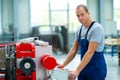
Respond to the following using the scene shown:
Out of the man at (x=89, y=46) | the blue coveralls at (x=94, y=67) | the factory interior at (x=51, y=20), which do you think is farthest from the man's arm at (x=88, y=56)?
the factory interior at (x=51, y=20)

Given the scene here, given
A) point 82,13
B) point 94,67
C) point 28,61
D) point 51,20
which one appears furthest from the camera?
point 51,20

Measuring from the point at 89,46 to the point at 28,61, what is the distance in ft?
1.94

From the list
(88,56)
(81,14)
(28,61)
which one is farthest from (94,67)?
(28,61)

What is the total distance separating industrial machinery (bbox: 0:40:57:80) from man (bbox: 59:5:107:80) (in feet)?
0.82

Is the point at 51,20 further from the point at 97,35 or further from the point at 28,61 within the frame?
the point at 28,61

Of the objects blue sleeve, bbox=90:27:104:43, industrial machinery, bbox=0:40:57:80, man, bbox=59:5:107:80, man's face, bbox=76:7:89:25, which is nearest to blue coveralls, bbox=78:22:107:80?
man, bbox=59:5:107:80

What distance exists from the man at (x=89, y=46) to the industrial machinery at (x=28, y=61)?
25cm

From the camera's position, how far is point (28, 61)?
82.1 inches

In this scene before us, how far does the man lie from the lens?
235 centimetres

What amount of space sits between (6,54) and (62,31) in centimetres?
967

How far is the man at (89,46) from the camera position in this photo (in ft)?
7.70

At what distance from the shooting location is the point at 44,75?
225cm

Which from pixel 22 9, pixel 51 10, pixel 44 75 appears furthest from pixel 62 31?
pixel 44 75

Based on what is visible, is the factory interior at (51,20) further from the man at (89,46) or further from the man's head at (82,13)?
the man's head at (82,13)
